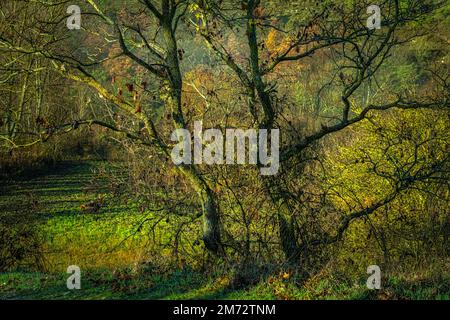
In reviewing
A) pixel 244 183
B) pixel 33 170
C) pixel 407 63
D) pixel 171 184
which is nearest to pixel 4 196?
pixel 33 170

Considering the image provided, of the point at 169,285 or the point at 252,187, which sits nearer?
the point at 169,285

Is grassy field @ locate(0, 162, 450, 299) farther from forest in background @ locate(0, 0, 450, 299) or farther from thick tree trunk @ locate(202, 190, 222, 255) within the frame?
thick tree trunk @ locate(202, 190, 222, 255)

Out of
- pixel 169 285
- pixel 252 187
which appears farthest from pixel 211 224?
pixel 169 285

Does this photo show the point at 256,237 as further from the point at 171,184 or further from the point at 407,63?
the point at 407,63

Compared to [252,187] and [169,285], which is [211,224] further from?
[169,285]

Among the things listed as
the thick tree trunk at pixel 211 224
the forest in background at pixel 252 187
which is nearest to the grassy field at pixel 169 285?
the forest in background at pixel 252 187

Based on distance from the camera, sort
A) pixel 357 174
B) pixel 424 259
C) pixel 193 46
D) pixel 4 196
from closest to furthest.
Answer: pixel 424 259 → pixel 357 174 → pixel 4 196 → pixel 193 46

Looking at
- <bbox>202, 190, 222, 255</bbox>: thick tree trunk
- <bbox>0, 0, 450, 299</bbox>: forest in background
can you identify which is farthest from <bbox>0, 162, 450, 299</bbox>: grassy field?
<bbox>202, 190, 222, 255</bbox>: thick tree trunk

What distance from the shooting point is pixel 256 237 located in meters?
9.94

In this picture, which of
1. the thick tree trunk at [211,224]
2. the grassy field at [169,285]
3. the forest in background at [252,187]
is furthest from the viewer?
the thick tree trunk at [211,224]

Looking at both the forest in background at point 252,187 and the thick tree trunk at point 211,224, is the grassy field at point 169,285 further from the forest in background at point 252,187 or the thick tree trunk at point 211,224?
the thick tree trunk at point 211,224

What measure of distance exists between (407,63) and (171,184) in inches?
1130

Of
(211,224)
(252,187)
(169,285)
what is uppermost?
(252,187)

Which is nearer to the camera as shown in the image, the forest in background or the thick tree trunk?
the forest in background
